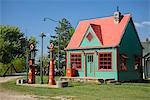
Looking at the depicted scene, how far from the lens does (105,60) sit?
26656 millimetres

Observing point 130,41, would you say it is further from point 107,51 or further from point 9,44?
point 9,44

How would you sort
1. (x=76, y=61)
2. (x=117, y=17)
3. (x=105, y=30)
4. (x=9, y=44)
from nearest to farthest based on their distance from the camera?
(x=117, y=17), (x=105, y=30), (x=76, y=61), (x=9, y=44)

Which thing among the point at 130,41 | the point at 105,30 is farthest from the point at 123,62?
the point at 105,30

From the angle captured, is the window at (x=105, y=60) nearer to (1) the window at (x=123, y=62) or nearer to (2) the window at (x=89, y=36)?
(1) the window at (x=123, y=62)

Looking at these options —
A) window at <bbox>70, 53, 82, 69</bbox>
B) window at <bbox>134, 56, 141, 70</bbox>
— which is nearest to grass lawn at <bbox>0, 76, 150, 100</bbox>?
window at <bbox>70, 53, 82, 69</bbox>

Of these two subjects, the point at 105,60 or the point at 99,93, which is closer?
the point at 99,93

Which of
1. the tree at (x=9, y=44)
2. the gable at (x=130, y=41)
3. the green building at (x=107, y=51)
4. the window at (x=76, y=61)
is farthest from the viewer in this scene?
the tree at (x=9, y=44)

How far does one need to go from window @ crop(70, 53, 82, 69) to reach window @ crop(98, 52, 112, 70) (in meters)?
2.27

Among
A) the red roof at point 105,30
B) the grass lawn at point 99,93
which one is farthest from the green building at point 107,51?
the grass lawn at point 99,93

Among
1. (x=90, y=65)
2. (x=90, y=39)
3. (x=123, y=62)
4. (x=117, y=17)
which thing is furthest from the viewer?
(x=117, y=17)

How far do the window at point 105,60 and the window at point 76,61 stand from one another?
227 cm

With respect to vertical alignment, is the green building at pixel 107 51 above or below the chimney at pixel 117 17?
below

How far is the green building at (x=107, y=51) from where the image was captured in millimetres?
26406

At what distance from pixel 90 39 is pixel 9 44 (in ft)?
71.6
